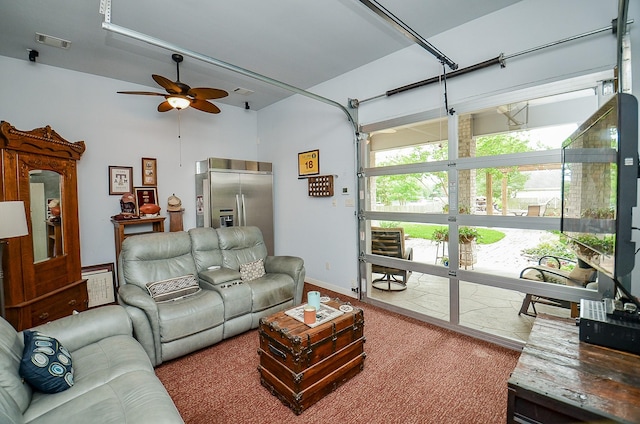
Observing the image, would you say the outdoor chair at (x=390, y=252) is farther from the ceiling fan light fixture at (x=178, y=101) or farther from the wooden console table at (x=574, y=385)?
the ceiling fan light fixture at (x=178, y=101)

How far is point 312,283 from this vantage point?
471 centimetres

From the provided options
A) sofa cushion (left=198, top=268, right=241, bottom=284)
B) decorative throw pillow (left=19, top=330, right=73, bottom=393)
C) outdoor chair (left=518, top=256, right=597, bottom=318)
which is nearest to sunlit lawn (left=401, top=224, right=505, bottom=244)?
outdoor chair (left=518, top=256, right=597, bottom=318)

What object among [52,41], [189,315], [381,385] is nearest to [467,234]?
[381,385]

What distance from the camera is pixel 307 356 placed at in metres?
1.91

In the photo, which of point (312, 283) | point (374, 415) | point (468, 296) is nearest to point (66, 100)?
point (312, 283)

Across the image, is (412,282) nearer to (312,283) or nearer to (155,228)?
(312,283)

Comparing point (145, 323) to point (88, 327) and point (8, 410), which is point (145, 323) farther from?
point (8, 410)

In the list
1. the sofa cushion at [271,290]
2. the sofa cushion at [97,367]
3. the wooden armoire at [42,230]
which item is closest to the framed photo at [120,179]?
the wooden armoire at [42,230]

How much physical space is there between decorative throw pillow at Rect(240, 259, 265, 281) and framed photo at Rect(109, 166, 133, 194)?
7.72ft

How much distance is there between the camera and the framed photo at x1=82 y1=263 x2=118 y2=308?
12.6ft

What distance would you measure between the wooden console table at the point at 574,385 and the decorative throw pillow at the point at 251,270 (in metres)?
2.70

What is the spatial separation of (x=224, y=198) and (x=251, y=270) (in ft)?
5.85

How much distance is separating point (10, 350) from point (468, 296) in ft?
11.8

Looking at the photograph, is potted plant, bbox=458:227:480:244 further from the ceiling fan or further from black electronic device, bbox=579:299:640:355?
the ceiling fan
